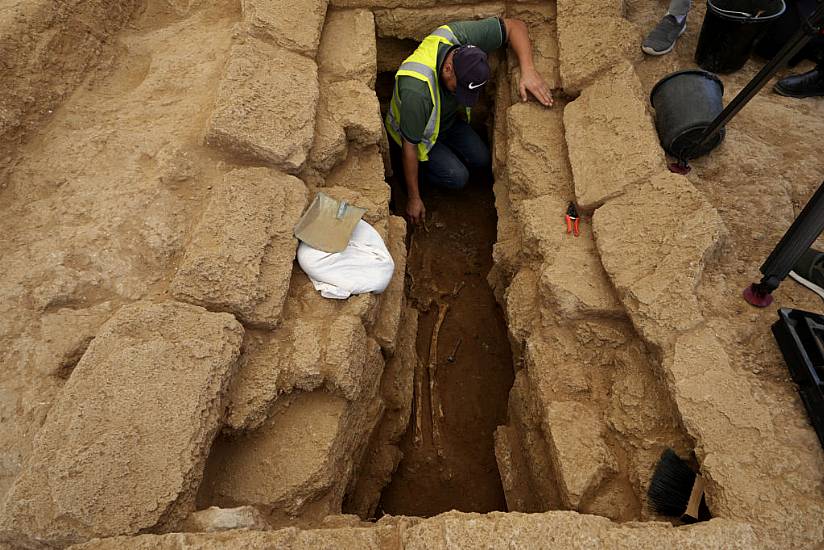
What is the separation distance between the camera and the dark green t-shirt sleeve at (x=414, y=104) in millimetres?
3352

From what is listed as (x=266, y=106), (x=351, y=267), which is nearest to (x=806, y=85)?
(x=351, y=267)

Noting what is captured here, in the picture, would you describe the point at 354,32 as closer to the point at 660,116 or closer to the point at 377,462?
the point at 660,116

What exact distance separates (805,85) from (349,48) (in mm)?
2864

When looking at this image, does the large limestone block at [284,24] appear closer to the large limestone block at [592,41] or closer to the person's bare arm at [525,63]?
the person's bare arm at [525,63]

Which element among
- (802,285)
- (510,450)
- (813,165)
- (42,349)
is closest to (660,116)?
(813,165)

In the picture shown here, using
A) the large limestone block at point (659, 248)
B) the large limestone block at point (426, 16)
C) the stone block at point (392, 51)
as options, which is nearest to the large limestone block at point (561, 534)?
the large limestone block at point (659, 248)

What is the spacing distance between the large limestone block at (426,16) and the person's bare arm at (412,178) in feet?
3.09

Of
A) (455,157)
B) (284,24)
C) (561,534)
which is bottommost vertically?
(455,157)

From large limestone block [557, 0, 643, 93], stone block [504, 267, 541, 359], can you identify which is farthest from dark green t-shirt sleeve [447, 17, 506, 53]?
stone block [504, 267, 541, 359]

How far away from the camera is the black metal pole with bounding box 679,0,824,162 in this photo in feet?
6.98

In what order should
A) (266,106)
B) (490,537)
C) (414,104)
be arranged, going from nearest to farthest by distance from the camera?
(490,537) < (266,106) < (414,104)

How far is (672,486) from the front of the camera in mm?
1998

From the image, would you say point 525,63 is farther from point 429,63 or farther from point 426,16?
point 426,16

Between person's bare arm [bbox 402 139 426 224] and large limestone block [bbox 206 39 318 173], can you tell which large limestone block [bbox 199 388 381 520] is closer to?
large limestone block [bbox 206 39 318 173]
